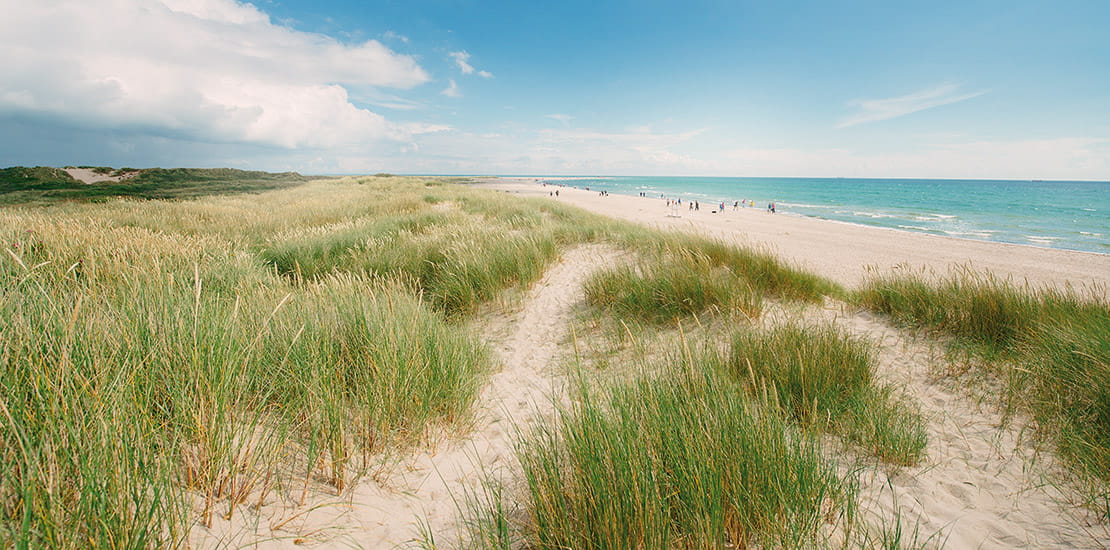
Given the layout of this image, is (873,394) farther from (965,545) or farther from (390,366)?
(390,366)

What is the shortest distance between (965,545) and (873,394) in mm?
1255

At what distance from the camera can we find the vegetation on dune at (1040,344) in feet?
8.98

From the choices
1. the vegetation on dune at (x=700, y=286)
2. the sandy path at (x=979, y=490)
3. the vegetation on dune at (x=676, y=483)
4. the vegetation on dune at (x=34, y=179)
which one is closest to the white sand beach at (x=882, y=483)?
the sandy path at (x=979, y=490)

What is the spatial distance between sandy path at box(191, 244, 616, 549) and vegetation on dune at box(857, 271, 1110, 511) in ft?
11.0

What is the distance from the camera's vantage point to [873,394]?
127 inches

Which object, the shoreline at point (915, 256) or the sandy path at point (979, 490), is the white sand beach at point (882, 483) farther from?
the shoreline at point (915, 256)

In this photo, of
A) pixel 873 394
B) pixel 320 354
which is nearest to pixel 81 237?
pixel 320 354

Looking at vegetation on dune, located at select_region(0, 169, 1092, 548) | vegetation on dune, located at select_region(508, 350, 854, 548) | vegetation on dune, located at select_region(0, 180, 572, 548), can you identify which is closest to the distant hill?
vegetation on dune, located at select_region(0, 180, 572, 548)

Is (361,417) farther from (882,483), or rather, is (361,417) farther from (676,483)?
(882,483)

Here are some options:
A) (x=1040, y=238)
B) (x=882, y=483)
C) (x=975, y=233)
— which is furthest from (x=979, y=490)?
(x=975, y=233)

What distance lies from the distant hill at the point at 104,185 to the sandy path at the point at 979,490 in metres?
31.6

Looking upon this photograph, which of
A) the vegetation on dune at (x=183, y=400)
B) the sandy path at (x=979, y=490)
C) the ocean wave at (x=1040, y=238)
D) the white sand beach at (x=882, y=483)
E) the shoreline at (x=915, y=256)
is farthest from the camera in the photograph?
the ocean wave at (x=1040, y=238)

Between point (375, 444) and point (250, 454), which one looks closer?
point (250, 454)

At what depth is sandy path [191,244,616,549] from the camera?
179 cm
